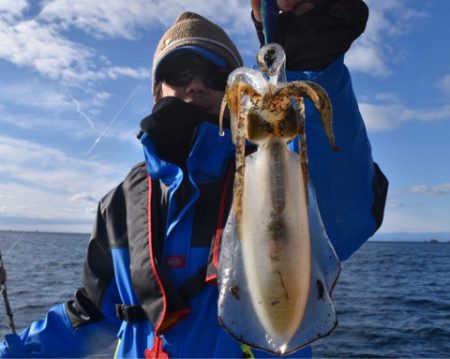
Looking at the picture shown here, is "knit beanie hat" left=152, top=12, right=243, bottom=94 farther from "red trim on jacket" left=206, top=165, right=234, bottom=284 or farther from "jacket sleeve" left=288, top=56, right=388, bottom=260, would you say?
"jacket sleeve" left=288, top=56, right=388, bottom=260

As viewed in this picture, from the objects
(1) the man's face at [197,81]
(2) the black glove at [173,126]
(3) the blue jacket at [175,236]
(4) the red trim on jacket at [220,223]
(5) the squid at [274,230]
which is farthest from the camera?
(1) the man's face at [197,81]

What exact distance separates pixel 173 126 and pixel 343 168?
1.44 meters

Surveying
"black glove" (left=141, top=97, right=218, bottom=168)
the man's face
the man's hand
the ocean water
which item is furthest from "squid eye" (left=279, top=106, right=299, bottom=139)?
the ocean water

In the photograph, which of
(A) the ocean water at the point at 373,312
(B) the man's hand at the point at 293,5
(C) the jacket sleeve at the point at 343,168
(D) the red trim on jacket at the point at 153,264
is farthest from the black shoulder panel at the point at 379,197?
(A) the ocean water at the point at 373,312

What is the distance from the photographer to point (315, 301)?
1.56 meters

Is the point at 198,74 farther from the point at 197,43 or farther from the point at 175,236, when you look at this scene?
the point at 175,236

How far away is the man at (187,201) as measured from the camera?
89.9 inches

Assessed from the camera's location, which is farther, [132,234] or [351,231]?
[132,234]

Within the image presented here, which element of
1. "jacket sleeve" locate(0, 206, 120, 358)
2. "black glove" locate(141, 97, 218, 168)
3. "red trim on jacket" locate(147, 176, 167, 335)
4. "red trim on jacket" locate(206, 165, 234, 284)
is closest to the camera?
"red trim on jacket" locate(206, 165, 234, 284)

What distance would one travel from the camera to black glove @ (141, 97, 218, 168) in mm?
3363

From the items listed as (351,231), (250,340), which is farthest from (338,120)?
(250,340)

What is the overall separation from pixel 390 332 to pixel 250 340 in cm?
1860

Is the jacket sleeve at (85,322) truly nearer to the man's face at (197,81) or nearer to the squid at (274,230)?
the man's face at (197,81)

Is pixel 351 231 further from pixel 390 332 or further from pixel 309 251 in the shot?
pixel 390 332
